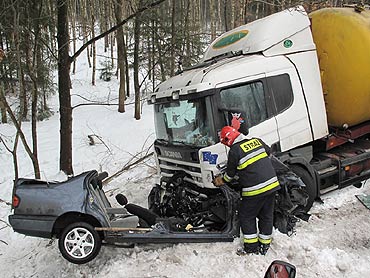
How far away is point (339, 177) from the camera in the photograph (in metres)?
6.77

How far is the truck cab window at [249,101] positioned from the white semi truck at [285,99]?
0.6 inches

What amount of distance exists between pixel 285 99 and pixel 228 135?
1665 mm

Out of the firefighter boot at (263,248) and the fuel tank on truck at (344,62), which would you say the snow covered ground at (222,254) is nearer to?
the firefighter boot at (263,248)

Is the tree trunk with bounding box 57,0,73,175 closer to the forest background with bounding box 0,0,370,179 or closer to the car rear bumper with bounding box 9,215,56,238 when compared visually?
the forest background with bounding box 0,0,370,179

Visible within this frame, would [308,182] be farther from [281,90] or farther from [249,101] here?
[249,101]

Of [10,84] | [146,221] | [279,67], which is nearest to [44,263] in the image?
[146,221]

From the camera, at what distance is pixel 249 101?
5730 mm

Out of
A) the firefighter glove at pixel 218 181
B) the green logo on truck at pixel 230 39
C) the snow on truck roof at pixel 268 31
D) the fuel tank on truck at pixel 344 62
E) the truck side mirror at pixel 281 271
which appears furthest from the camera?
the green logo on truck at pixel 230 39

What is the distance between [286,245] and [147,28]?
1547 centimetres

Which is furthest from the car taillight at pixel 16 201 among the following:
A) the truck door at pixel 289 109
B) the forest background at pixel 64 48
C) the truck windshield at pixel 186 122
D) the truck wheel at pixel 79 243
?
the truck door at pixel 289 109

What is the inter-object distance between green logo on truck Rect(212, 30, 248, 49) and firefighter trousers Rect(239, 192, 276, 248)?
9.82 ft

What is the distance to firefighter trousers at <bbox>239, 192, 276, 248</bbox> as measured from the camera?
490cm

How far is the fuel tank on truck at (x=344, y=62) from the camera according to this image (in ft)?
21.2

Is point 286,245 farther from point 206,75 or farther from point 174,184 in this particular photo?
point 206,75
